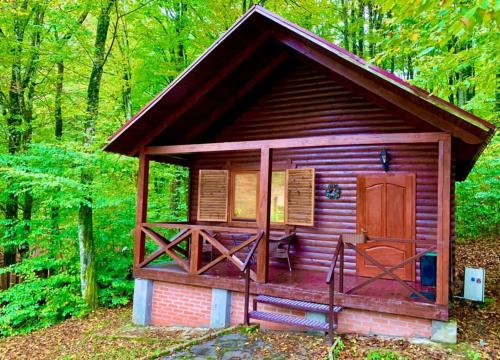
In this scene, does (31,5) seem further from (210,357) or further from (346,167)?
(210,357)

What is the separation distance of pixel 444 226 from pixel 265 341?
2819 mm

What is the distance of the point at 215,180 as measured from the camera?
27.4ft

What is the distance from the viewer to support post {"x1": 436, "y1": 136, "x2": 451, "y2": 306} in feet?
15.5

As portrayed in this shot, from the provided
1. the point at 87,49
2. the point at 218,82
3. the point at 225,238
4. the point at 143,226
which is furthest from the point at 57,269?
the point at 218,82

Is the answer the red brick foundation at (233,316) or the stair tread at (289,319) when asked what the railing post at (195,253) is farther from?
the stair tread at (289,319)

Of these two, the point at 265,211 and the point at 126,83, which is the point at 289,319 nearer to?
the point at 265,211

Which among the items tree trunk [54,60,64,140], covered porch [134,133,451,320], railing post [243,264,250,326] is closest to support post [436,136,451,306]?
covered porch [134,133,451,320]

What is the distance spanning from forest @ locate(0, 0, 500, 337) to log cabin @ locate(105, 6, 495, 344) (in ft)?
4.19

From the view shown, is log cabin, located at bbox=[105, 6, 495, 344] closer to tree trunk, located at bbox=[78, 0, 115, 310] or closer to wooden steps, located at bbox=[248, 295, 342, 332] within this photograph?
wooden steps, located at bbox=[248, 295, 342, 332]

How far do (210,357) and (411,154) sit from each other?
4839mm

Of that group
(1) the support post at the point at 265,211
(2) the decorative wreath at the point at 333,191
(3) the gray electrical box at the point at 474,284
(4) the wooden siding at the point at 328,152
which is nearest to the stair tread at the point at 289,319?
(1) the support post at the point at 265,211

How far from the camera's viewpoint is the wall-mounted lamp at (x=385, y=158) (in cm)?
668

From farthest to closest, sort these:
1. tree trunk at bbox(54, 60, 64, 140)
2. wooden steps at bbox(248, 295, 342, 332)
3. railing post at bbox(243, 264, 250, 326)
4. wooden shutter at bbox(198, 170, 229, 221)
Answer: tree trunk at bbox(54, 60, 64, 140) < wooden shutter at bbox(198, 170, 229, 221) < railing post at bbox(243, 264, 250, 326) < wooden steps at bbox(248, 295, 342, 332)

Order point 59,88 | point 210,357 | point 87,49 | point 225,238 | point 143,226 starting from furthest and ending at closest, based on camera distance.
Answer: point 59,88 < point 87,49 < point 225,238 < point 143,226 < point 210,357
